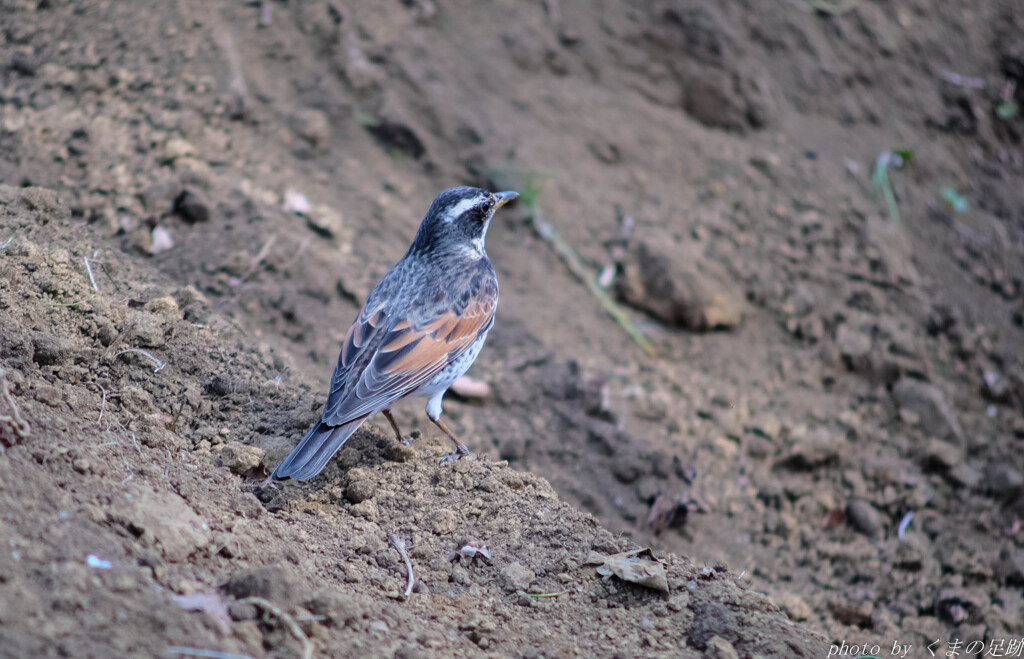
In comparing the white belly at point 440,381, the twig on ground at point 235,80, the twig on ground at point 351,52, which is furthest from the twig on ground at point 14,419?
the twig on ground at point 351,52

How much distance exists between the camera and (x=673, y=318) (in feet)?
24.3

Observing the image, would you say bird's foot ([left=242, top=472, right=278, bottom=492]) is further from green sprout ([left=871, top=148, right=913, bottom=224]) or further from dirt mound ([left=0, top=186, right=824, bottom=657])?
green sprout ([left=871, top=148, right=913, bottom=224])

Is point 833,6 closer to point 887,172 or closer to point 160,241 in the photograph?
point 887,172

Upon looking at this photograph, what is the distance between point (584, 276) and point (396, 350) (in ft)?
10.6

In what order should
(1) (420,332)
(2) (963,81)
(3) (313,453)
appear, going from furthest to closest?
(2) (963,81) < (1) (420,332) < (3) (313,453)

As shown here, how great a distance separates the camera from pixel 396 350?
4.77 meters

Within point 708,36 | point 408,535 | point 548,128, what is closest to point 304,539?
point 408,535

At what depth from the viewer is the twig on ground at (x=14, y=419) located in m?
3.04

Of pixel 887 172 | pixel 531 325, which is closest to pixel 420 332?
pixel 531 325

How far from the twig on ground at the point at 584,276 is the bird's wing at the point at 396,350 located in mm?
2312

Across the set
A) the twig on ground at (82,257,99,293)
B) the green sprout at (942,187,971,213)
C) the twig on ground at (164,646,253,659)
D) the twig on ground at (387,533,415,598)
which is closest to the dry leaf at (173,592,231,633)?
the twig on ground at (164,646,253,659)

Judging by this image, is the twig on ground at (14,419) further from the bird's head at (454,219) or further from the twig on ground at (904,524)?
the twig on ground at (904,524)

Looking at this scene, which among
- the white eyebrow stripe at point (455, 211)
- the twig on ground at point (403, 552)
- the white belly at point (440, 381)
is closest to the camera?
the twig on ground at point (403, 552)

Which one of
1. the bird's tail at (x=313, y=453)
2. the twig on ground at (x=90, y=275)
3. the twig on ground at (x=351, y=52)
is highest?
the twig on ground at (x=351, y=52)
